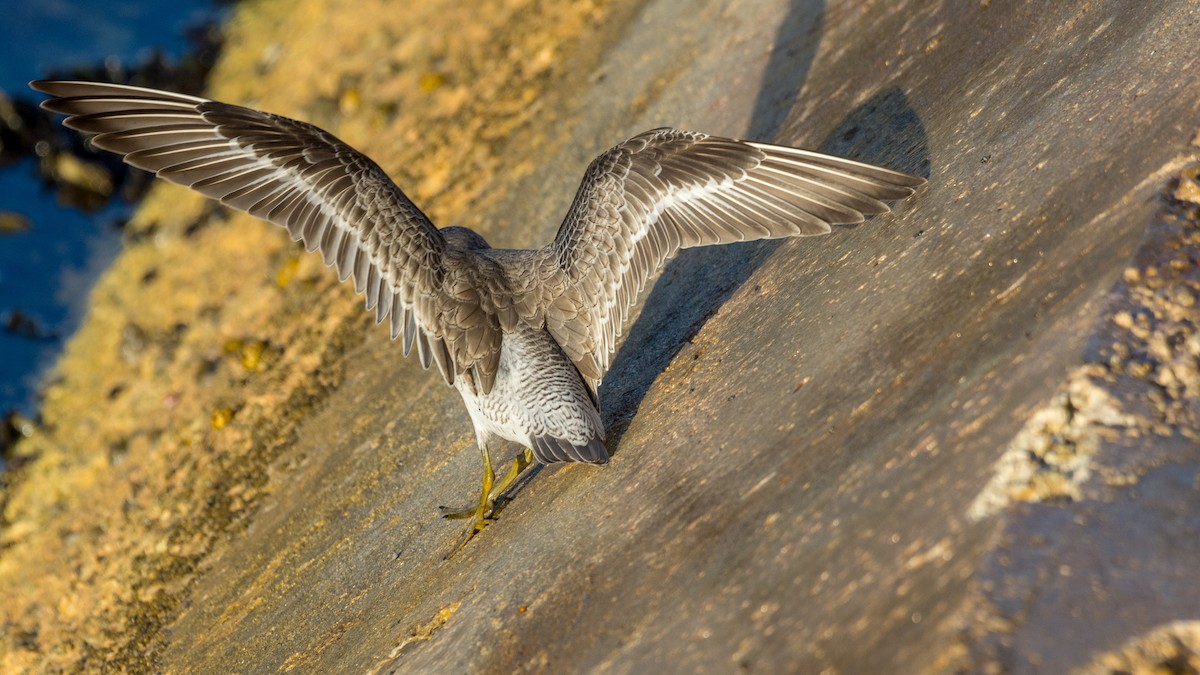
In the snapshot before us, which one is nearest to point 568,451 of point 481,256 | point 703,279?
point 481,256

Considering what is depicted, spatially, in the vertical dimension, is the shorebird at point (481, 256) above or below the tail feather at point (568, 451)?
above

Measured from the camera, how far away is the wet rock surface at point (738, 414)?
12.0 ft

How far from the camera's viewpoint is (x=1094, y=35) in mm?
5691

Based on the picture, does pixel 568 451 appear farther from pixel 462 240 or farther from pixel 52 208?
pixel 52 208

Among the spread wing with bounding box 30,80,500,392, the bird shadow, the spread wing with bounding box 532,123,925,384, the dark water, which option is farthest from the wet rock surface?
the spread wing with bounding box 30,80,500,392

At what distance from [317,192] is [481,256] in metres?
0.89

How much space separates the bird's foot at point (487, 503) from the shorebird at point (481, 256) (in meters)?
0.01

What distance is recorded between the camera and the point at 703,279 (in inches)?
252

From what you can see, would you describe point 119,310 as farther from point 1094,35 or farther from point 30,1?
point 1094,35

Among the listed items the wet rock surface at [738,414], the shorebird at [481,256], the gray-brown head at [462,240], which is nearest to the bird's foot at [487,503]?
the shorebird at [481,256]

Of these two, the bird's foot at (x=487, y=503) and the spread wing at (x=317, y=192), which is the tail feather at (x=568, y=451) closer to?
the bird's foot at (x=487, y=503)

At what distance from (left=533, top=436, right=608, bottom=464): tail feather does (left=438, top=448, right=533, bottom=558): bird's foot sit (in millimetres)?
435

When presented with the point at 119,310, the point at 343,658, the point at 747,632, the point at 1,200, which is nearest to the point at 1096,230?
the point at 747,632

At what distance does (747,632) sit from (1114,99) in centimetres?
315
